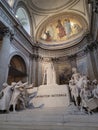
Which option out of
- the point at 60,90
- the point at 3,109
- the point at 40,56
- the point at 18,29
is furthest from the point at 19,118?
the point at 40,56

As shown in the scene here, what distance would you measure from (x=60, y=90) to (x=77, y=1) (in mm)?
11052

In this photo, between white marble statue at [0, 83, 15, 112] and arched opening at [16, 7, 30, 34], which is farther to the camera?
arched opening at [16, 7, 30, 34]

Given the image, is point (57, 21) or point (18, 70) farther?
point (57, 21)

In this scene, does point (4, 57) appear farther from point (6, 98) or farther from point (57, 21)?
point (57, 21)

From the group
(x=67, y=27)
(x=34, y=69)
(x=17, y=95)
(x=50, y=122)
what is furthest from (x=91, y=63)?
(x=50, y=122)

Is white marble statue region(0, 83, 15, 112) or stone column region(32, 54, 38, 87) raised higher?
stone column region(32, 54, 38, 87)

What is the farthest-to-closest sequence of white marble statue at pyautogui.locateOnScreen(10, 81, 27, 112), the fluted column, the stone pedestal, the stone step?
the fluted column
the stone pedestal
white marble statue at pyautogui.locateOnScreen(10, 81, 27, 112)
the stone step

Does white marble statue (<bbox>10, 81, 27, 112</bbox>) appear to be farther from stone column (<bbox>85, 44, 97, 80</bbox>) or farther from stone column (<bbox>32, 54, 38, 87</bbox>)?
stone column (<bbox>85, 44, 97, 80</bbox>)

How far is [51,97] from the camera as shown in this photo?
5.92 metres

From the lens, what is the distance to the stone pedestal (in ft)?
18.5

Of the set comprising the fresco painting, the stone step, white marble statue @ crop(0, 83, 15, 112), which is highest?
the fresco painting

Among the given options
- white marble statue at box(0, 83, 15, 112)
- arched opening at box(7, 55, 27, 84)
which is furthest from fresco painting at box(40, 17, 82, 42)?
white marble statue at box(0, 83, 15, 112)

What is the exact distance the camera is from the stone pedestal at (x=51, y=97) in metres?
5.63

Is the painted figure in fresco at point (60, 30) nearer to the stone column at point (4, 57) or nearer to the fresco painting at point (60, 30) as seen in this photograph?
the fresco painting at point (60, 30)
